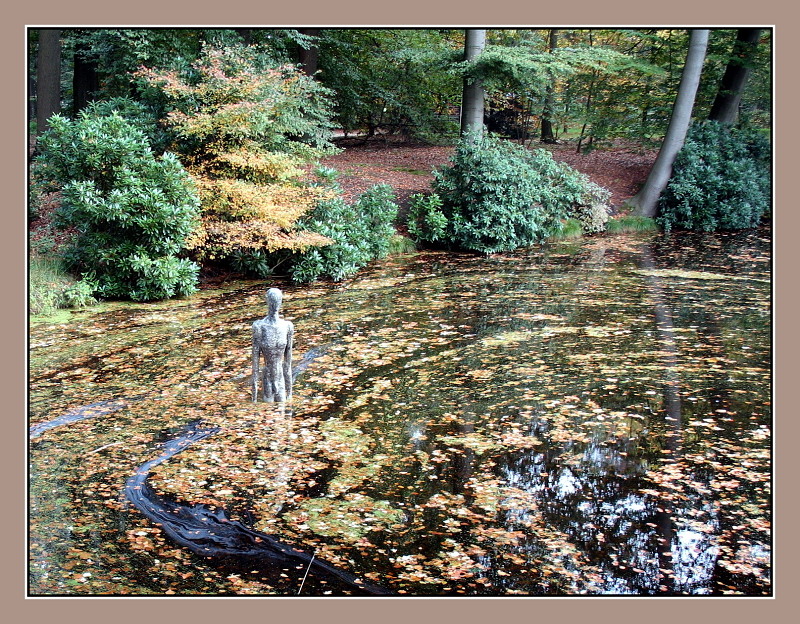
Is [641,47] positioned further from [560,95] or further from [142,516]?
[142,516]

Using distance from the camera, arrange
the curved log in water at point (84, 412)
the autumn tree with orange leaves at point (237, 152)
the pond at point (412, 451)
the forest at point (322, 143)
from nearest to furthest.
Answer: the pond at point (412, 451) < the curved log in water at point (84, 412) < the forest at point (322, 143) < the autumn tree with orange leaves at point (237, 152)

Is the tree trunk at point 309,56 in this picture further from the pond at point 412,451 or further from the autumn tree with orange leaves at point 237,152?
the pond at point 412,451

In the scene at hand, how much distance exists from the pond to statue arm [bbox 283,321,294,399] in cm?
29

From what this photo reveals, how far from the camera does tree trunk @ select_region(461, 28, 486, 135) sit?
66.3ft

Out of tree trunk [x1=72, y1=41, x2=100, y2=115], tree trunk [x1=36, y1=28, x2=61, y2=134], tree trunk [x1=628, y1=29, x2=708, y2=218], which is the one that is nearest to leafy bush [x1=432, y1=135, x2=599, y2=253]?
tree trunk [x1=628, y1=29, x2=708, y2=218]

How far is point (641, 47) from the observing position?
28.2 m

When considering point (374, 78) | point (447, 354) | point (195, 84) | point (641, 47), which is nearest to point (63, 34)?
point (195, 84)

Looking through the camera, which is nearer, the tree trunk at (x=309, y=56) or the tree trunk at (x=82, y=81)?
the tree trunk at (x=82, y=81)

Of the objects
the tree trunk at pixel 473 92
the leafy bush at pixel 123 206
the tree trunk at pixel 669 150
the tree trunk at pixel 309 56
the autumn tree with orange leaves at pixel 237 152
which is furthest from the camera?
the tree trunk at pixel 309 56

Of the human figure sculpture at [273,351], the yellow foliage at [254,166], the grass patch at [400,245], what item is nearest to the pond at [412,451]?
the human figure sculpture at [273,351]

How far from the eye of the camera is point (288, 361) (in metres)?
8.05

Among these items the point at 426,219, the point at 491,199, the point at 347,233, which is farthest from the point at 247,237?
the point at 491,199

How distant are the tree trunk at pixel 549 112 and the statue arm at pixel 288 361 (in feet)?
57.1

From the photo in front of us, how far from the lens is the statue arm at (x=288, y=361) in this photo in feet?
26.0
